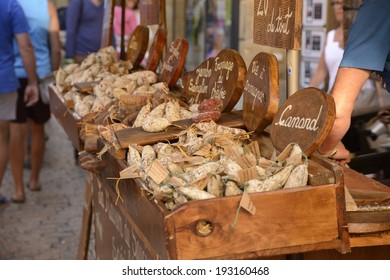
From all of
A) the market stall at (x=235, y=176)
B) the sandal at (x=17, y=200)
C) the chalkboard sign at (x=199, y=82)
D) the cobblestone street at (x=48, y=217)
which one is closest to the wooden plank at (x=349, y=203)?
the market stall at (x=235, y=176)

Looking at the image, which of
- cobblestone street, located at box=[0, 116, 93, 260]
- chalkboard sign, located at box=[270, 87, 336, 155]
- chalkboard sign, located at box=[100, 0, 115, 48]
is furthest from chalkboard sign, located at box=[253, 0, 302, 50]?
cobblestone street, located at box=[0, 116, 93, 260]

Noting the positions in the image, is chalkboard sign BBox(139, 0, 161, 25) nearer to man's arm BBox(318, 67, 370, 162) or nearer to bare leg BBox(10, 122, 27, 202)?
man's arm BBox(318, 67, 370, 162)

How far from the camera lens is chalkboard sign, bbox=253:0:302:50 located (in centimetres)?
216

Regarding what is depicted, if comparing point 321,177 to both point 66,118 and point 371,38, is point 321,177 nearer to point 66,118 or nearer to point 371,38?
point 371,38

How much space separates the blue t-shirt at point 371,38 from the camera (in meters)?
2.09

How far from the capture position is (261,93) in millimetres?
2176

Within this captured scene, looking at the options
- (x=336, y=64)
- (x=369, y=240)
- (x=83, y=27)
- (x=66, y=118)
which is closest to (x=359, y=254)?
(x=369, y=240)

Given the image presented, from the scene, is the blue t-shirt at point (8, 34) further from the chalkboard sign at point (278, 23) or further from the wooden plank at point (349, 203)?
the wooden plank at point (349, 203)

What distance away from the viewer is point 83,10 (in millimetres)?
6211

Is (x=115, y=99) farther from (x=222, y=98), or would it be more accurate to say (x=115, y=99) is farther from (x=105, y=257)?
(x=105, y=257)

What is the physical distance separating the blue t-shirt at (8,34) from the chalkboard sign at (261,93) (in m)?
3.10

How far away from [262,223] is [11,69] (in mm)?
3759

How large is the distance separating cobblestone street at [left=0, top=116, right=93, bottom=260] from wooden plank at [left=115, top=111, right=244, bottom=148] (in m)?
2.48
